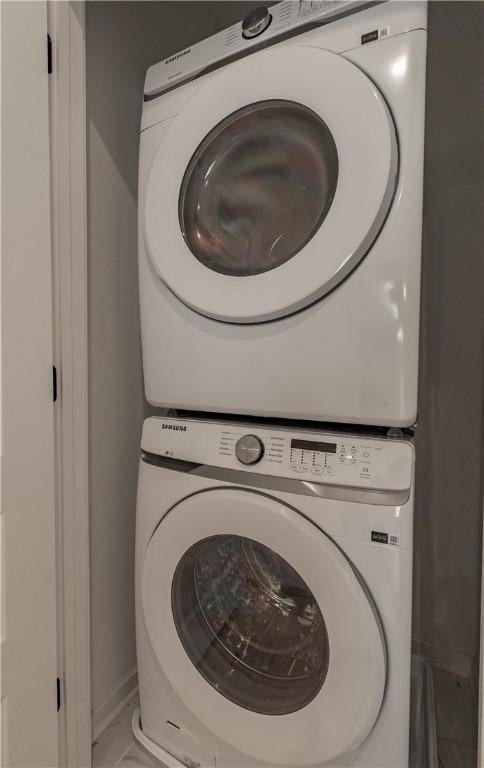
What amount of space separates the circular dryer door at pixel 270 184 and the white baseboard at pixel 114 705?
110cm

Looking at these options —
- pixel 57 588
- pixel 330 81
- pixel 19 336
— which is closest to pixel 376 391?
pixel 330 81

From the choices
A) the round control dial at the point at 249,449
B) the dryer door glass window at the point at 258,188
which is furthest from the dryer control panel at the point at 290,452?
the dryer door glass window at the point at 258,188

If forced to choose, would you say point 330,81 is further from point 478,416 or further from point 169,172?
point 478,416

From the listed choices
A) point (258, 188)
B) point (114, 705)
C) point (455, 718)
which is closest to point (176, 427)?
point (258, 188)

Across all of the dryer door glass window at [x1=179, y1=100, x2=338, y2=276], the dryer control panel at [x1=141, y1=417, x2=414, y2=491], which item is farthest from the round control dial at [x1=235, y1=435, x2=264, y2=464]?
the dryer door glass window at [x1=179, y1=100, x2=338, y2=276]

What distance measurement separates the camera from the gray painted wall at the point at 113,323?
1159mm

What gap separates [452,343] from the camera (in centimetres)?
132

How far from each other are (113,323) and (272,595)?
31.7 inches

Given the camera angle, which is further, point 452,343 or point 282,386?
point 452,343

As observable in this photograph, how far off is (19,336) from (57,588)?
0.57m

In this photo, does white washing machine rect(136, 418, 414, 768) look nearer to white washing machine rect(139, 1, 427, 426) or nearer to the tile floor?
white washing machine rect(139, 1, 427, 426)

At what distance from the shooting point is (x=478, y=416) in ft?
4.23

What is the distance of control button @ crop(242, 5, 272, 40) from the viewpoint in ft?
3.26

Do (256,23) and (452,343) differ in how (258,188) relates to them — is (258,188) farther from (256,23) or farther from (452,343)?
(452,343)
